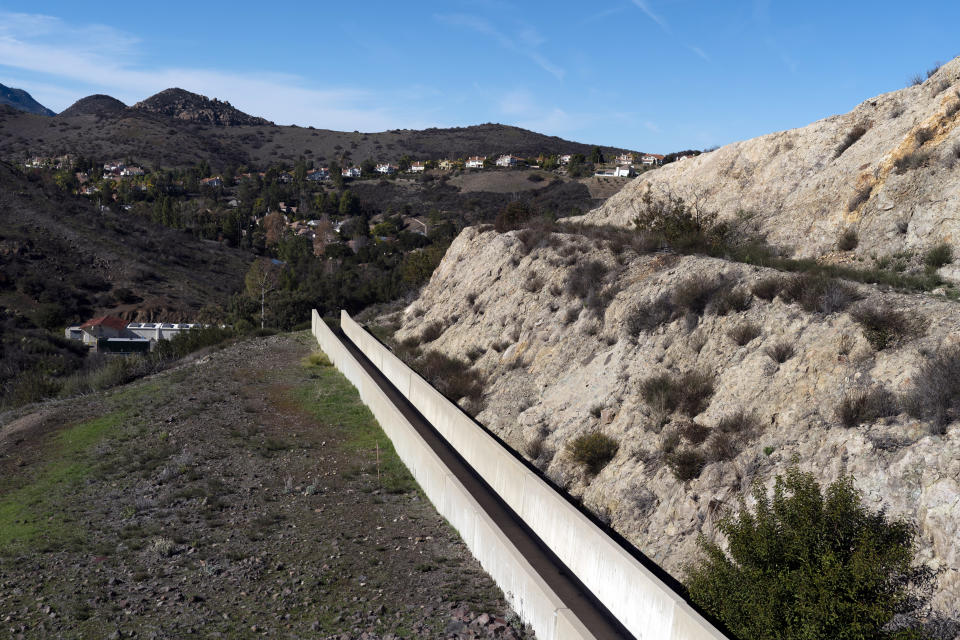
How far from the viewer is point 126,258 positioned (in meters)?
67.2

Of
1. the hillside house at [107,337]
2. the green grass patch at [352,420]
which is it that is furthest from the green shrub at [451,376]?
the hillside house at [107,337]

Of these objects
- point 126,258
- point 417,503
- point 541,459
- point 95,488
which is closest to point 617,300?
point 541,459

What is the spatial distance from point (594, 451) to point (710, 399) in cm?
241

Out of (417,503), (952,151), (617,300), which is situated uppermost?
(952,151)

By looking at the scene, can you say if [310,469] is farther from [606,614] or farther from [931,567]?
[931,567]

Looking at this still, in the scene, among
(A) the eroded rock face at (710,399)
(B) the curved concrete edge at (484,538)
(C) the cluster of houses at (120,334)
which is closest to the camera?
(B) the curved concrete edge at (484,538)

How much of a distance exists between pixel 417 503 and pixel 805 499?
316 inches

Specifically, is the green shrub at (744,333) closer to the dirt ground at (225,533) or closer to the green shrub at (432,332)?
the dirt ground at (225,533)

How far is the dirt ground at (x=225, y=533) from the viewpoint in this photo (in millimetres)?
9109

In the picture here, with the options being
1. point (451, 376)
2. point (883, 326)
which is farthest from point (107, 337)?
point (883, 326)

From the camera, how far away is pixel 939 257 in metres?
16.1

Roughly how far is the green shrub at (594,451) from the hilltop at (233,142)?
13876 cm

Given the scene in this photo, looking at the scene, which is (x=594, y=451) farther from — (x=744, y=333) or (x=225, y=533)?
(x=225, y=533)

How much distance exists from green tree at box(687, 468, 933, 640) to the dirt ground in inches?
115
